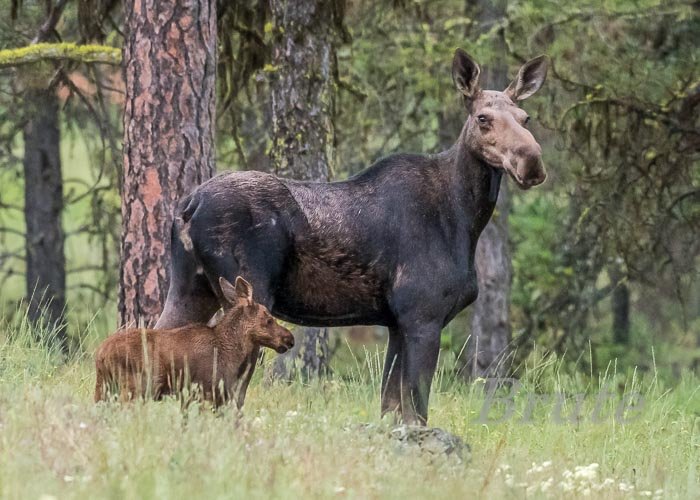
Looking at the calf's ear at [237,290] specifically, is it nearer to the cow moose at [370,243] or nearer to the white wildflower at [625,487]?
the cow moose at [370,243]

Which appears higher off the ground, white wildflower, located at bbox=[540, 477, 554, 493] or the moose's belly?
the moose's belly

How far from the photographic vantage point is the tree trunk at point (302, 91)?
11.7 meters

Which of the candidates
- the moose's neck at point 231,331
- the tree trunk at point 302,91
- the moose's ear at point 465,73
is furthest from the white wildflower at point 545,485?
the tree trunk at point 302,91

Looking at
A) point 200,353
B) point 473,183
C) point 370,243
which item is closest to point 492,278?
point 473,183

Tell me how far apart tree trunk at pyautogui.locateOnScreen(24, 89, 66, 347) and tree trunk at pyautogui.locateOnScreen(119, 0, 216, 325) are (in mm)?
8384

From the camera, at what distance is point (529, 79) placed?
861cm

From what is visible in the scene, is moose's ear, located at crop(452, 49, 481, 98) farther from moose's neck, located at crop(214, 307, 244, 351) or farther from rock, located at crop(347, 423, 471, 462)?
rock, located at crop(347, 423, 471, 462)

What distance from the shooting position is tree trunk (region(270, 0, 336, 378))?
11719 millimetres

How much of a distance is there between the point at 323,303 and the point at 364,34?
28.4 ft

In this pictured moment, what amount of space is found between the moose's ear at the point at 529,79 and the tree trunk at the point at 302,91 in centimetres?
344

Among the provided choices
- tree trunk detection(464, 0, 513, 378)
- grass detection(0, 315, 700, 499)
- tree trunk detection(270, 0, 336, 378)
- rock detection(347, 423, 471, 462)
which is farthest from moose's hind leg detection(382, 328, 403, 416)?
tree trunk detection(464, 0, 513, 378)

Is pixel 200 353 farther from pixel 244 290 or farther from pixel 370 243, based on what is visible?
pixel 370 243

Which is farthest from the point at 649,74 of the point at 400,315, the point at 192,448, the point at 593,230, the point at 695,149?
the point at 192,448

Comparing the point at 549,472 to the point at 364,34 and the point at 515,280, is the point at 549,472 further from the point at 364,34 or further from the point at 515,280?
the point at 515,280
